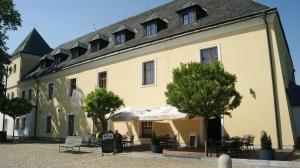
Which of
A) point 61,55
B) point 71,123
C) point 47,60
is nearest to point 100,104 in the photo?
point 71,123

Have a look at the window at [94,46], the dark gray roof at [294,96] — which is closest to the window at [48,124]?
the window at [94,46]

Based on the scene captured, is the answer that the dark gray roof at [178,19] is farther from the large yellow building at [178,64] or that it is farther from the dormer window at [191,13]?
the dormer window at [191,13]

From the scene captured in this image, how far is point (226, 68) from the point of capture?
1609 centimetres

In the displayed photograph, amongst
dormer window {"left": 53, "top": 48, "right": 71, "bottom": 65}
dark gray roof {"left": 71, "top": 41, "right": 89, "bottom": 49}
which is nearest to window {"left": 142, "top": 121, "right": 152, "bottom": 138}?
dark gray roof {"left": 71, "top": 41, "right": 89, "bottom": 49}

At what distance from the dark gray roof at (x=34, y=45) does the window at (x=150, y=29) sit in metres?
20.9

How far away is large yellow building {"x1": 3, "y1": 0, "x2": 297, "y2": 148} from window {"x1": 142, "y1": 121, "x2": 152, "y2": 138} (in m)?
0.07

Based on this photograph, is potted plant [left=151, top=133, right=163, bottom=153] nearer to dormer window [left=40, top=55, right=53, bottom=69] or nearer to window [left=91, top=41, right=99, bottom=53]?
window [left=91, top=41, right=99, bottom=53]

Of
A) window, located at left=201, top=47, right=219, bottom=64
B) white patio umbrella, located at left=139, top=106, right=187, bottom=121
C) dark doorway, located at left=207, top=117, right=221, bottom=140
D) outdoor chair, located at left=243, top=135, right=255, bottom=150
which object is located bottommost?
outdoor chair, located at left=243, top=135, right=255, bottom=150

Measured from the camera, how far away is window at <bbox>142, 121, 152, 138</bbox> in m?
19.6

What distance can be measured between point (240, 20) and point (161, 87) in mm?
6317

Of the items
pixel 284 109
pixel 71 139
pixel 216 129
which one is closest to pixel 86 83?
pixel 71 139

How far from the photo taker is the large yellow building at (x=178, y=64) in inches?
576

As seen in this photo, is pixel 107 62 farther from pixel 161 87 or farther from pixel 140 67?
pixel 161 87

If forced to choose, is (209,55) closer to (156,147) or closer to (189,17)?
(189,17)
